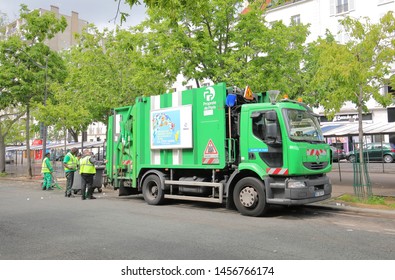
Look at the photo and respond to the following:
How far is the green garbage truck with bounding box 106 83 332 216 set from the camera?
28.0 feet

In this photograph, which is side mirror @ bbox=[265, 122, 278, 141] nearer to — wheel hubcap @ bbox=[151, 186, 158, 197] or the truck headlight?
the truck headlight

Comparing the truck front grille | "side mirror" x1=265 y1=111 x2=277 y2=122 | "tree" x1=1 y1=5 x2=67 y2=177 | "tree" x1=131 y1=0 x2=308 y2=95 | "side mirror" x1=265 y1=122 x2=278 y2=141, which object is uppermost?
"tree" x1=1 y1=5 x2=67 y2=177

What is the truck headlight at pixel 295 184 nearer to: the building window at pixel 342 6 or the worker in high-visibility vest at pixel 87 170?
the worker in high-visibility vest at pixel 87 170

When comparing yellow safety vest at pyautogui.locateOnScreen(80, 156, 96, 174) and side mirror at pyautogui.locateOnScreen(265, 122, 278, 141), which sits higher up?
side mirror at pyautogui.locateOnScreen(265, 122, 278, 141)

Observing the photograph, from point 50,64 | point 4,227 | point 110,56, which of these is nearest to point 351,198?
point 4,227

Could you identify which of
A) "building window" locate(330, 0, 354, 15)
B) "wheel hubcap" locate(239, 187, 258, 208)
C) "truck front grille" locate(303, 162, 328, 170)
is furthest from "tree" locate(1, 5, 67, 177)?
"building window" locate(330, 0, 354, 15)

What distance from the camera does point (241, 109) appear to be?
30.5 feet

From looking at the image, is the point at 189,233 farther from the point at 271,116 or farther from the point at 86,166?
the point at 86,166

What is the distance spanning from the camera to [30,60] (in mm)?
22875

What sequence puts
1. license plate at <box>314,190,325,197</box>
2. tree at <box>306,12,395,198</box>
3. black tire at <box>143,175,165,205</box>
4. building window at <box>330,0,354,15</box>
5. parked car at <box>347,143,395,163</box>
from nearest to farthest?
license plate at <box>314,190,325,197</box>
tree at <box>306,12,395,198</box>
black tire at <box>143,175,165,205</box>
parked car at <box>347,143,395,163</box>
building window at <box>330,0,354,15</box>

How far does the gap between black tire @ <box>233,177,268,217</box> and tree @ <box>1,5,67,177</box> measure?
1676cm

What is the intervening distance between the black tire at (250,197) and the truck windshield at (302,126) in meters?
1.35

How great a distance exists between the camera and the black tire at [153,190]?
11.0 metres

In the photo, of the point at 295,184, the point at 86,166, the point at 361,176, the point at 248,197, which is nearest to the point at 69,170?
the point at 86,166
